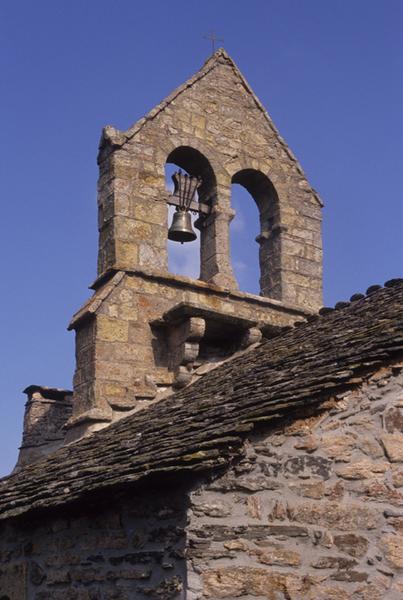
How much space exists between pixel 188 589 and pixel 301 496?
816 mm

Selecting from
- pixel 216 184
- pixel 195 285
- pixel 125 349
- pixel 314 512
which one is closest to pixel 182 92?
pixel 216 184

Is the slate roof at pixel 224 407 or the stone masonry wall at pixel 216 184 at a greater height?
the stone masonry wall at pixel 216 184

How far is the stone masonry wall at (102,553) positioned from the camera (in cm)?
495

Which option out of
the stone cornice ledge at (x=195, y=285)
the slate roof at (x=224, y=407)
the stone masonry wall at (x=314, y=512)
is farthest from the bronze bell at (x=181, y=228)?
the stone masonry wall at (x=314, y=512)

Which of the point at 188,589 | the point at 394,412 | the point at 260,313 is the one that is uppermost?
the point at 260,313

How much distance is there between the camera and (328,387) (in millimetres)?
5148

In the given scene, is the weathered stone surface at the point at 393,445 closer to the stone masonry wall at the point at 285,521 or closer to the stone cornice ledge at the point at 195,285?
the stone masonry wall at the point at 285,521

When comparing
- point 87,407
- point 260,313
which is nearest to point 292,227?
point 260,313

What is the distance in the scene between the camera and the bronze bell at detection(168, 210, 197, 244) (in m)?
9.69

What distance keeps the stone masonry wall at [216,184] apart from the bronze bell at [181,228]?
0.14 metres

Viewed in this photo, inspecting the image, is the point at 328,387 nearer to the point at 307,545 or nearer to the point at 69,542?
the point at 307,545

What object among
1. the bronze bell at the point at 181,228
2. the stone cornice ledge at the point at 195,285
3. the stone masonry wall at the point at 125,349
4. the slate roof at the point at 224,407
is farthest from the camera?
the bronze bell at the point at 181,228

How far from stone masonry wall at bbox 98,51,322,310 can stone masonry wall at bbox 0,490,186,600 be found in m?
3.51

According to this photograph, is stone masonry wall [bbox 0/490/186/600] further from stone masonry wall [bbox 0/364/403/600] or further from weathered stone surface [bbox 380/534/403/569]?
weathered stone surface [bbox 380/534/403/569]
